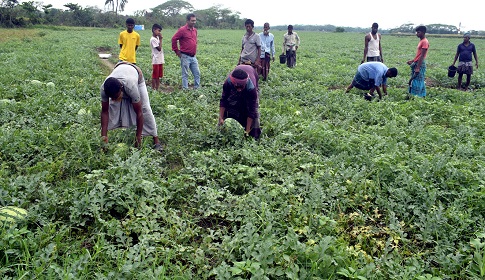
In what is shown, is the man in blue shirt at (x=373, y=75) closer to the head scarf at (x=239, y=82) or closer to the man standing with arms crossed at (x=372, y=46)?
the man standing with arms crossed at (x=372, y=46)

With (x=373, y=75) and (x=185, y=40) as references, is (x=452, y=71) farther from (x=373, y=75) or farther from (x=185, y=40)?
(x=185, y=40)

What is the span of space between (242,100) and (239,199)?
2.10m

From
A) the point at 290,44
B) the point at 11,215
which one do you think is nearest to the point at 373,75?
the point at 290,44

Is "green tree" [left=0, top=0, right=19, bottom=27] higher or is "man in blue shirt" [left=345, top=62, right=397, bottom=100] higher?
"green tree" [left=0, top=0, right=19, bottom=27]

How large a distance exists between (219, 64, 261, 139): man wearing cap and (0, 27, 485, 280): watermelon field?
1.00 ft

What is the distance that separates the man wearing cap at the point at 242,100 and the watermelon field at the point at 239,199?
30cm

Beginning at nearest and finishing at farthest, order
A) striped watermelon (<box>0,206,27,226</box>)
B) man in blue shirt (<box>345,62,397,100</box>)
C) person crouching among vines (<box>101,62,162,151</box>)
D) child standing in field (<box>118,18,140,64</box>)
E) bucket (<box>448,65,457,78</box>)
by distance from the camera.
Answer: striped watermelon (<box>0,206,27,226</box>), person crouching among vines (<box>101,62,162,151</box>), man in blue shirt (<box>345,62,397,100</box>), child standing in field (<box>118,18,140,64</box>), bucket (<box>448,65,457,78</box>)

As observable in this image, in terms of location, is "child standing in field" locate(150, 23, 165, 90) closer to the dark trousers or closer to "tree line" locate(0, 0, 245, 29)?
the dark trousers

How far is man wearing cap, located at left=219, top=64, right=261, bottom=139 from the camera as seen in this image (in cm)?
500

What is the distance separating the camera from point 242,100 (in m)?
5.48

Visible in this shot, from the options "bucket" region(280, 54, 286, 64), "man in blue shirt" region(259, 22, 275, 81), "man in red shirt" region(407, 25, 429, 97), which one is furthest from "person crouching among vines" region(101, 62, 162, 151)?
"bucket" region(280, 54, 286, 64)

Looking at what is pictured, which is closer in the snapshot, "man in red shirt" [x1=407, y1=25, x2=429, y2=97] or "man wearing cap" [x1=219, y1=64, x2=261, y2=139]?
"man wearing cap" [x1=219, y1=64, x2=261, y2=139]

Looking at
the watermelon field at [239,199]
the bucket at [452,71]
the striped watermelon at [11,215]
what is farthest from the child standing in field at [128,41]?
the bucket at [452,71]

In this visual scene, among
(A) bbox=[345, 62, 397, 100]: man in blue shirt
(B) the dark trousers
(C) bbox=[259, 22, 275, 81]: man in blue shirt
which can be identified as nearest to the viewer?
(A) bbox=[345, 62, 397, 100]: man in blue shirt
